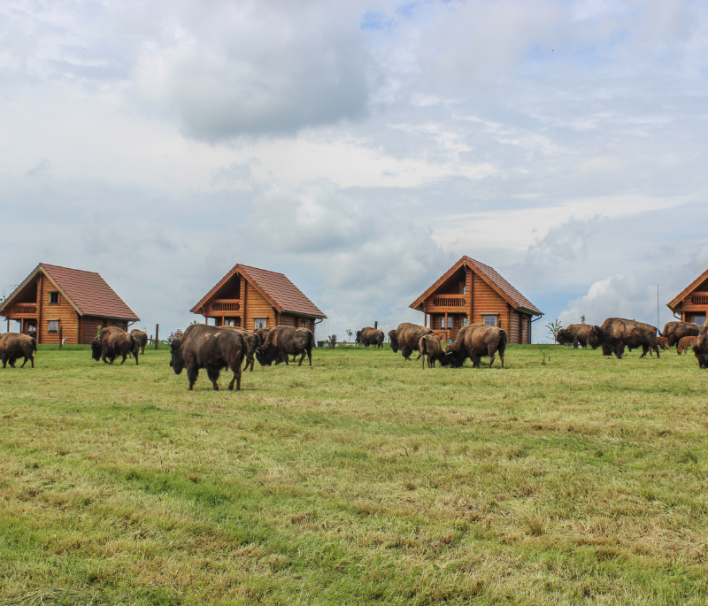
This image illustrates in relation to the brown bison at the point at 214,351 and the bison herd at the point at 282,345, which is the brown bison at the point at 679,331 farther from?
the brown bison at the point at 214,351

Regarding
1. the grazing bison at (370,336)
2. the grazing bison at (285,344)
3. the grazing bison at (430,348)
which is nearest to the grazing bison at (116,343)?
the grazing bison at (285,344)

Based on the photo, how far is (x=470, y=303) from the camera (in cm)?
4006

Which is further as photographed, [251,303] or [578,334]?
A: [251,303]

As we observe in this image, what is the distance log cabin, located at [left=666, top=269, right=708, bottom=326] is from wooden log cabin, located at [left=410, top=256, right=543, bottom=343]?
32.4 feet

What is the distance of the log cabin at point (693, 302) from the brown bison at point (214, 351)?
37.2 metres

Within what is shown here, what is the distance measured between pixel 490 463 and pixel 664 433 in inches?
127

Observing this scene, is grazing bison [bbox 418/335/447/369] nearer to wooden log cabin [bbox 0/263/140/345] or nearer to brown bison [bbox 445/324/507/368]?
brown bison [bbox 445/324/507/368]

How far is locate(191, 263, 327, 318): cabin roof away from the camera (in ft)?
136

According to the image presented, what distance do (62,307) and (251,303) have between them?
15022mm

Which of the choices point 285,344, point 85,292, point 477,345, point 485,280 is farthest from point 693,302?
point 85,292

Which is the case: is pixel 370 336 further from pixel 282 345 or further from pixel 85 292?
pixel 85 292

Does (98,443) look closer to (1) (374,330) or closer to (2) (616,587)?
(2) (616,587)

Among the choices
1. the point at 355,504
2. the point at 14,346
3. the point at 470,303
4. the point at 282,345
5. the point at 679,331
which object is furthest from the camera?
the point at 470,303

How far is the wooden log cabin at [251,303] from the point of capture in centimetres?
4200
